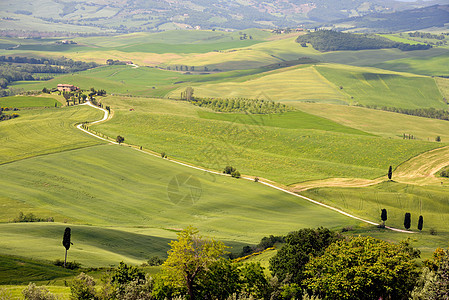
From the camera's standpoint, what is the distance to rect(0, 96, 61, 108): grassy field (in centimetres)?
18607

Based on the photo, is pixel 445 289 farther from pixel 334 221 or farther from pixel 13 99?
pixel 13 99

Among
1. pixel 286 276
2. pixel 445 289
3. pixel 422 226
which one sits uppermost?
pixel 445 289

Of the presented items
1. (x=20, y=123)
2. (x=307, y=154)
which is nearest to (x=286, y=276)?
(x=307, y=154)

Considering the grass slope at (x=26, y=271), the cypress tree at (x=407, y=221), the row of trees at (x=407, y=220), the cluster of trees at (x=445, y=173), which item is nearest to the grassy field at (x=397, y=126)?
the cluster of trees at (x=445, y=173)

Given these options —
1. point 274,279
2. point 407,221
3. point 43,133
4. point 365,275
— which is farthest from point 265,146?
point 365,275

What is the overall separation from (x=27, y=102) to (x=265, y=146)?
107 metres

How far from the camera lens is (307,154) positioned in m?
146

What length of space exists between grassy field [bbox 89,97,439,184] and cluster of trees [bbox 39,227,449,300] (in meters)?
64.0

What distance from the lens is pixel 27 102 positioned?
191375mm

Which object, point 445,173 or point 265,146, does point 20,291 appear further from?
point 445,173

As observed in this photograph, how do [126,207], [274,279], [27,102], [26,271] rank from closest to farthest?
[274,279]
[26,271]
[126,207]
[27,102]

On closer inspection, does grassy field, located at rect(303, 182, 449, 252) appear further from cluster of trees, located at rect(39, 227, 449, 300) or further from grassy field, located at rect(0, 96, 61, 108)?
grassy field, located at rect(0, 96, 61, 108)

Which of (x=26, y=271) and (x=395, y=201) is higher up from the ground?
(x=26, y=271)

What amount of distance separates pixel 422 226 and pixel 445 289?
5022cm
